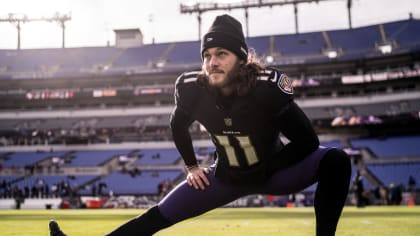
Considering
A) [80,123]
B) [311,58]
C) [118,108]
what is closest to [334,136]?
[311,58]

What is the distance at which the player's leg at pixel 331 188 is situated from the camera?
3.54 metres

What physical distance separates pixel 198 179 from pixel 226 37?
4.29 feet

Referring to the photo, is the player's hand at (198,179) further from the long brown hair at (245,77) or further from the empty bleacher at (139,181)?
the empty bleacher at (139,181)

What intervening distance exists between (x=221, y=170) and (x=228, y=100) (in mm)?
664

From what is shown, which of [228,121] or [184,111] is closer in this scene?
[228,121]

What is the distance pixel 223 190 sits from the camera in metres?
3.86

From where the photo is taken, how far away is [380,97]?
147 ft

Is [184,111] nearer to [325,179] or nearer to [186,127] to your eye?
[186,127]

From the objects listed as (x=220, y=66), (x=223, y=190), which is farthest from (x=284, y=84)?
(x=223, y=190)

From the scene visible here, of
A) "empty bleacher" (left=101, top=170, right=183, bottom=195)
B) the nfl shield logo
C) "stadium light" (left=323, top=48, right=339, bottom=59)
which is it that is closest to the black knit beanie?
the nfl shield logo

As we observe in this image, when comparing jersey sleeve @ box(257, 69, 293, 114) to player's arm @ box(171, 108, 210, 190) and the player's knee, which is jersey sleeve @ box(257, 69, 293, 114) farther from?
player's arm @ box(171, 108, 210, 190)

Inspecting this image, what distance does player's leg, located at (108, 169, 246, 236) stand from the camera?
12.2ft

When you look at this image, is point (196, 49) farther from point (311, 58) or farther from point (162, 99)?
point (311, 58)

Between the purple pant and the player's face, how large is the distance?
3.08 feet
